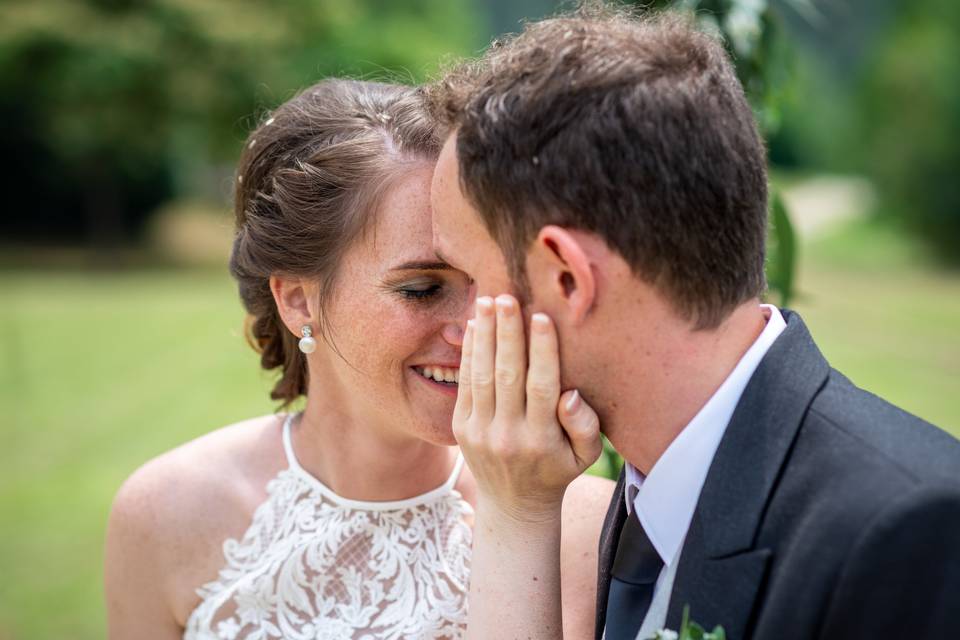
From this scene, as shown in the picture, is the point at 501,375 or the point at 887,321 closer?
the point at 501,375

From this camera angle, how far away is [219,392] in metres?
16.4

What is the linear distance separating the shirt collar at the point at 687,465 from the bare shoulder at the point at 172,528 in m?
1.74

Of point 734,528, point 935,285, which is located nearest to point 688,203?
point 734,528

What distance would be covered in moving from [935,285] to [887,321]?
319 inches

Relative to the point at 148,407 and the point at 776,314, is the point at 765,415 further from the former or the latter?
the point at 148,407

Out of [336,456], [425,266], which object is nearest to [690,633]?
[425,266]

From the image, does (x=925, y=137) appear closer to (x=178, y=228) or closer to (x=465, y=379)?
(x=178, y=228)

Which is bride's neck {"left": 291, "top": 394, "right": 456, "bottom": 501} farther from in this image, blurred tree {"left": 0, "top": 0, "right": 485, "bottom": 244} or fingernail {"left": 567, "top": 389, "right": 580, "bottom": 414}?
blurred tree {"left": 0, "top": 0, "right": 485, "bottom": 244}

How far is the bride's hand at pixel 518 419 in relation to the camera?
7.82ft

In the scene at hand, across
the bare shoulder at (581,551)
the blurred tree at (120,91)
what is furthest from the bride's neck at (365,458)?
the blurred tree at (120,91)

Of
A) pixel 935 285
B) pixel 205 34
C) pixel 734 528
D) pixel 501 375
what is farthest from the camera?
pixel 205 34

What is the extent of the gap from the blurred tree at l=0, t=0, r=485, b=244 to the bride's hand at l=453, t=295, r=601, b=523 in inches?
1172

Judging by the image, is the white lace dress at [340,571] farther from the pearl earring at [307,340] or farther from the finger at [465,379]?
the finger at [465,379]

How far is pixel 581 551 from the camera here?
127 inches
